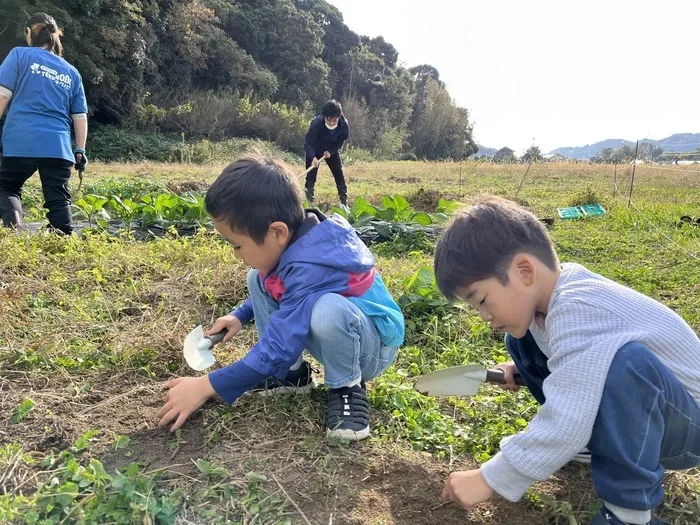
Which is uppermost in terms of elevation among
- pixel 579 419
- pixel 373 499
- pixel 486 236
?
pixel 486 236

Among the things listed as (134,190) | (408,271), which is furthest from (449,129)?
(408,271)

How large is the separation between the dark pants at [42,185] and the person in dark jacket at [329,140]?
399 cm

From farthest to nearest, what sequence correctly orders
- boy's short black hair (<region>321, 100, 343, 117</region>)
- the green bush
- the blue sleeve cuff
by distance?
the green bush, boy's short black hair (<region>321, 100, 343, 117</region>), the blue sleeve cuff

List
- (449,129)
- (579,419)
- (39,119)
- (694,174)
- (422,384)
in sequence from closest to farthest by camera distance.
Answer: (579,419) → (422,384) → (39,119) → (694,174) → (449,129)

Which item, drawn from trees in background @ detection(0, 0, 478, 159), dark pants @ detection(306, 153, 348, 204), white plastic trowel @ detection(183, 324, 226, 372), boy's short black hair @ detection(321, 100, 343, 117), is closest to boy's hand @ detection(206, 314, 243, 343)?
white plastic trowel @ detection(183, 324, 226, 372)

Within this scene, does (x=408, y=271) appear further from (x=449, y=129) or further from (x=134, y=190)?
(x=449, y=129)

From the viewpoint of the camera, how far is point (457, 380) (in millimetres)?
1673

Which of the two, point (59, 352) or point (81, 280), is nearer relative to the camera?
point (59, 352)

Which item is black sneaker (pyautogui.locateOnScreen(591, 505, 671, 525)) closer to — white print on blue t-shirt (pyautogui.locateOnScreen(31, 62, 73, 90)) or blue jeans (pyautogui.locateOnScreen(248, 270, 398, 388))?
blue jeans (pyautogui.locateOnScreen(248, 270, 398, 388))

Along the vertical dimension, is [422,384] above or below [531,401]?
above

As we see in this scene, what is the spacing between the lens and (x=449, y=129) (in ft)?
143

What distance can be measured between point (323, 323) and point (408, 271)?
1.98 meters

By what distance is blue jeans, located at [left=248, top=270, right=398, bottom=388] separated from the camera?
4.93 ft

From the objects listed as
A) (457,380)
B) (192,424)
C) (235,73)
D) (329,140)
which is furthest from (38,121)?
(235,73)
